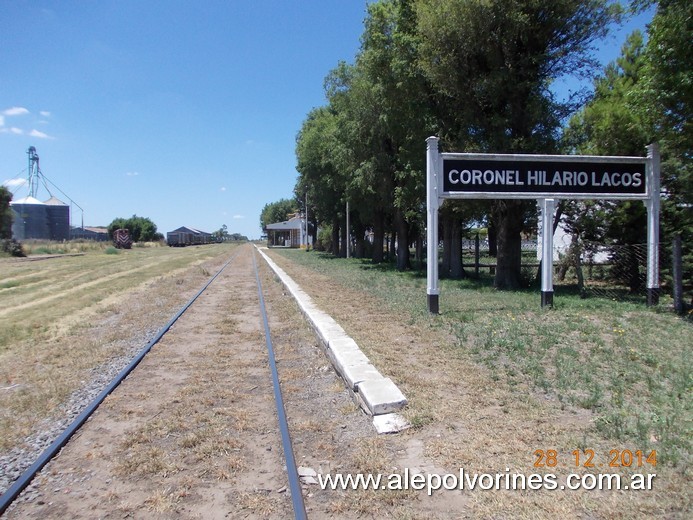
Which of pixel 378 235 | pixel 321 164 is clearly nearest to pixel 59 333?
pixel 378 235

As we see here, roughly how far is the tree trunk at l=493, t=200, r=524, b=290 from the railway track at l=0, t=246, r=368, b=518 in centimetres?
953

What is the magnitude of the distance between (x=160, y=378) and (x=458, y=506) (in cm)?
494

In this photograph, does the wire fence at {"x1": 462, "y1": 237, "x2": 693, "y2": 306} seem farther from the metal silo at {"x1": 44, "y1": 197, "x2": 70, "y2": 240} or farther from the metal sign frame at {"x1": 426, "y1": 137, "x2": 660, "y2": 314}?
the metal silo at {"x1": 44, "y1": 197, "x2": 70, "y2": 240}

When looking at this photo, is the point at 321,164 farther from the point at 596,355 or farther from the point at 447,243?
the point at 596,355

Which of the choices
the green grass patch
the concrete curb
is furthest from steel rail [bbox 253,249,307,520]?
the green grass patch

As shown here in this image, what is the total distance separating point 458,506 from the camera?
11.8 ft

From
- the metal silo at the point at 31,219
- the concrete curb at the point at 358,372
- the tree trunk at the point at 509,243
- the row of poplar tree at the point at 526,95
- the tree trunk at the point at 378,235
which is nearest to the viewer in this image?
the concrete curb at the point at 358,372

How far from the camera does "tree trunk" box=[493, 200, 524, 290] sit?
16531 mm

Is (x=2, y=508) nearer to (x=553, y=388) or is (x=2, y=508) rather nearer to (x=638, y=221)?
(x=553, y=388)

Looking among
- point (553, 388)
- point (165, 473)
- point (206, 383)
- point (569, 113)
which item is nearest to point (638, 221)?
point (569, 113)

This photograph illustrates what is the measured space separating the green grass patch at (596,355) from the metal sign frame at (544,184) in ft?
3.19

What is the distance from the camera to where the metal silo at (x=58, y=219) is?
78.1 metres

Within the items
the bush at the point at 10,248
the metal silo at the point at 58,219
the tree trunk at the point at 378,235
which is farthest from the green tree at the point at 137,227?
the tree trunk at the point at 378,235

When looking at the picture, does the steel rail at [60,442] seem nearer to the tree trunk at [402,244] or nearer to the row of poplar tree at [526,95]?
the row of poplar tree at [526,95]
